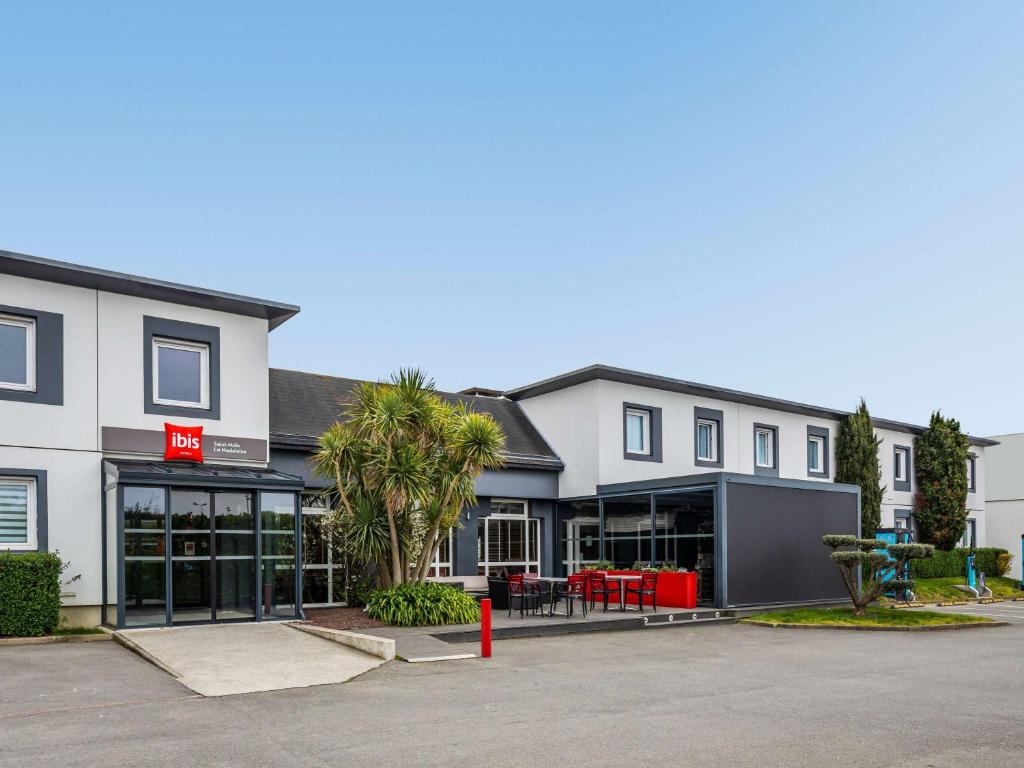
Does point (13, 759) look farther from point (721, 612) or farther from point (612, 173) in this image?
point (612, 173)

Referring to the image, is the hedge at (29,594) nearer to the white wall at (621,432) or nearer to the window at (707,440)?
the white wall at (621,432)

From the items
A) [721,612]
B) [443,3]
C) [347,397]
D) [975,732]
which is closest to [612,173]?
[443,3]

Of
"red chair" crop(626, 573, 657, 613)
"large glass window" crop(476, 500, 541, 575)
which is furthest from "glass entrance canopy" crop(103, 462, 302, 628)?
"red chair" crop(626, 573, 657, 613)

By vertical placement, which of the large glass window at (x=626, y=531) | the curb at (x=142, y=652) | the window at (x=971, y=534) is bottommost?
the window at (x=971, y=534)

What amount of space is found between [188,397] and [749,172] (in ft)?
39.5

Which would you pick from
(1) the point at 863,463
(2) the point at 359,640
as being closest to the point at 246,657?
(2) the point at 359,640

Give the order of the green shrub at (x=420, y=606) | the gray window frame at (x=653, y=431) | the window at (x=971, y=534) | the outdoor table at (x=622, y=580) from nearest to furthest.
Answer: the green shrub at (x=420, y=606), the outdoor table at (x=622, y=580), the gray window frame at (x=653, y=431), the window at (x=971, y=534)

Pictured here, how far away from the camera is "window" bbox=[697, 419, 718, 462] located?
83.6 feet

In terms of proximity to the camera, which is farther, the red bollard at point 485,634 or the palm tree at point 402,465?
the palm tree at point 402,465

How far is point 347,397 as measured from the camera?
21.9 m

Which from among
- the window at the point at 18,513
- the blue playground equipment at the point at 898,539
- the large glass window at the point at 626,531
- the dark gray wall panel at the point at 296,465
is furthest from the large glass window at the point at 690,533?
the window at the point at 18,513

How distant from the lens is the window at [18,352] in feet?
48.2

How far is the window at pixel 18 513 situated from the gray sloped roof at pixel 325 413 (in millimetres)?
4640

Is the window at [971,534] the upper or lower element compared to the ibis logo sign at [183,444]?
lower
